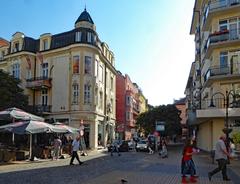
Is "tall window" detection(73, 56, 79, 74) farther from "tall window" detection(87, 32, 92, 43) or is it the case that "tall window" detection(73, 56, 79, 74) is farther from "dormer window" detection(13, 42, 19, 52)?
"dormer window" detection(13, 42, 19, 52)

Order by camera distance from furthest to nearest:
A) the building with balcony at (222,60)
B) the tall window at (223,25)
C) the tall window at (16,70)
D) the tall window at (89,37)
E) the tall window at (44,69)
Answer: the tall window at (16,70)
the tall window at (44,69)
the tall window at (89,37)
the tall window at (223,25)
the building with balcony at (222,60)

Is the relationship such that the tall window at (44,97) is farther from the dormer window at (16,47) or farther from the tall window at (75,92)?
the dormer window at (16,47)

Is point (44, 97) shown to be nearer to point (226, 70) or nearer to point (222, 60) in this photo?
point (222, 60)

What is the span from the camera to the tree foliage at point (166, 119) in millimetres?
55375

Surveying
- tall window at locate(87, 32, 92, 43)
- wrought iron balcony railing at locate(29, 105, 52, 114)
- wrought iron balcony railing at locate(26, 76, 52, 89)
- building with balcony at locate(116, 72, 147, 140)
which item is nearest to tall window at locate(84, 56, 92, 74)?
tall window at locate(87, 32, 92, 43)

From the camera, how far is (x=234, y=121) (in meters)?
32.0

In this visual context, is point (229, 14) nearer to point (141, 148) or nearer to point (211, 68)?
point (211, 68)

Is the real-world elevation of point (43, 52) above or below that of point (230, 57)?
above

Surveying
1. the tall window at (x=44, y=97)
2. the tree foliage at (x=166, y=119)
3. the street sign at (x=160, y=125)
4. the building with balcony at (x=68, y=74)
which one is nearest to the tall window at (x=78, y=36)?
the building with balcony at (x=68, y=74)

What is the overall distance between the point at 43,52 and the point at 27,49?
2.39 metres

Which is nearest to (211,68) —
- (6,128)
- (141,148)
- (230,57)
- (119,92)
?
(230,57)

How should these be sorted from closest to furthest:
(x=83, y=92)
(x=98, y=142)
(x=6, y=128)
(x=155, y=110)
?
1. (x=6, y=128)
2. (x=83, y=92)
3. (x=98, y=142)
4. (x=155, y=110)

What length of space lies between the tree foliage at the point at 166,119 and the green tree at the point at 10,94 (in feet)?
72.7

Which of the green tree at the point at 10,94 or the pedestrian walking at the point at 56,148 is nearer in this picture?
the pedestrian walking at the point at 56,148
